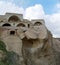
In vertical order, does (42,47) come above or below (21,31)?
below

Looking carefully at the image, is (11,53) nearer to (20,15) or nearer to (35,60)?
(35,60)

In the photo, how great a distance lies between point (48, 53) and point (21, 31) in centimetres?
377

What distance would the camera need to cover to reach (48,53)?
24.9 m

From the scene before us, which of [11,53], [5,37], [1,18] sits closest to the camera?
[11,53]

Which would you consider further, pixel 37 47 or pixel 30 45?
pixel 30 45

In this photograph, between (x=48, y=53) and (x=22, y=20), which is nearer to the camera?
(x=48, y=53)

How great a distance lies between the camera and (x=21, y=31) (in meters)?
24.0

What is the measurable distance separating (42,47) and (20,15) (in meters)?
18.1

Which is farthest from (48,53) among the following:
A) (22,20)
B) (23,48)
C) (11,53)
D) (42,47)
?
(22,20)

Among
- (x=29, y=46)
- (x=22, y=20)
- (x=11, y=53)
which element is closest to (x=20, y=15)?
(x=22, y=20)

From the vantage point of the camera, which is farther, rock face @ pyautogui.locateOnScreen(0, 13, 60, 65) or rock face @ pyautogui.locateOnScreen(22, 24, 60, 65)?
rock face @ pyautogui.locateOnScreen(22, 24, 60, 65)

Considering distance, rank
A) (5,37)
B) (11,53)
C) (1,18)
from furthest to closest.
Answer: (1,18), (5,37), (11,53)

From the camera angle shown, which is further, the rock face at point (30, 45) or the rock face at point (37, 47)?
the rock face at point (37, 47)

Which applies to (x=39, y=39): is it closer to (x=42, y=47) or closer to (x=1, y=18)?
(x=42, y=47)
